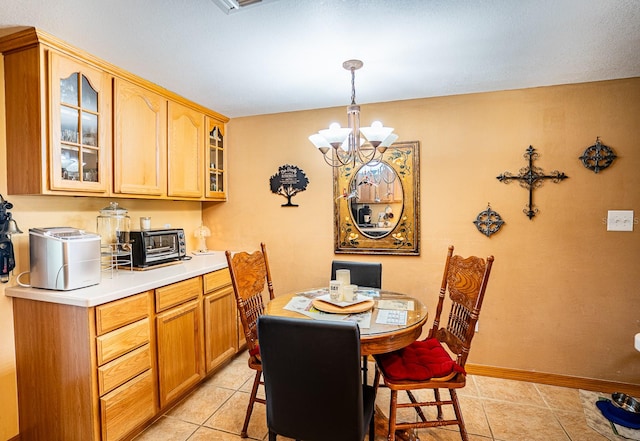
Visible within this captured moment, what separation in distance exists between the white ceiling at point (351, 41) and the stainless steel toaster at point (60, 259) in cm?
110

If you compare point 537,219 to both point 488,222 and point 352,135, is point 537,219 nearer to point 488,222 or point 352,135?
point 488,222

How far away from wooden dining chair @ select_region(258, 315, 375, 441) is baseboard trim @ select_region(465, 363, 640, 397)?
1843 mm

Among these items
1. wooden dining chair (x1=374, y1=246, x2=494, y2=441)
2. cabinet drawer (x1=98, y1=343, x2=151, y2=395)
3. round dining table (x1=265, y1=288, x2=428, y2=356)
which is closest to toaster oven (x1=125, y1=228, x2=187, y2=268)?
cabinet drawer (x1=98, y1=343, x2=151, y2=395)

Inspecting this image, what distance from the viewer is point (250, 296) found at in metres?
2.20

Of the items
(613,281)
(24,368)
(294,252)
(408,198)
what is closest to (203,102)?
A: (294,252)

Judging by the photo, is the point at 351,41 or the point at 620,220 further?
the point at 620,220

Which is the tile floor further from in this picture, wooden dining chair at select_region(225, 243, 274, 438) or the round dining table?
the round dining table

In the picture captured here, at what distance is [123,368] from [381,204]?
222cm

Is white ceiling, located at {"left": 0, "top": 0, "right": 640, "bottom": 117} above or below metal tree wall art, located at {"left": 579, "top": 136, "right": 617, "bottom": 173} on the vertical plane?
above

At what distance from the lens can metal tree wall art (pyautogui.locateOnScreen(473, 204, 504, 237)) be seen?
107 inches

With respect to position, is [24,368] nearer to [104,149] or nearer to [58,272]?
[58,272]

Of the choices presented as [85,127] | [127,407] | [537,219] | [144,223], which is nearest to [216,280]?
[144,223]

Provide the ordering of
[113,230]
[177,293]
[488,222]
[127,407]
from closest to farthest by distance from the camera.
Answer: [127,407], [177,293], [113,230], [488,222]

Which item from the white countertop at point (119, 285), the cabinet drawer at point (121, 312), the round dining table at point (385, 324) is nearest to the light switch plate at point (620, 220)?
the round dining table at point (385, 324)
